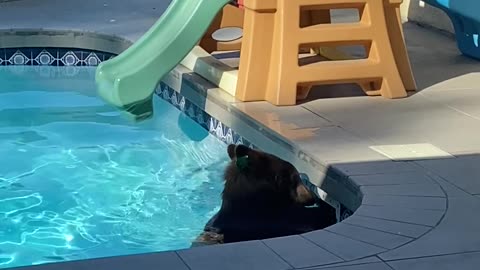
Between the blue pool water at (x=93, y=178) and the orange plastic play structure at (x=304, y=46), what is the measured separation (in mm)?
457

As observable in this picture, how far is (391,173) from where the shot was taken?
3695 millimetres

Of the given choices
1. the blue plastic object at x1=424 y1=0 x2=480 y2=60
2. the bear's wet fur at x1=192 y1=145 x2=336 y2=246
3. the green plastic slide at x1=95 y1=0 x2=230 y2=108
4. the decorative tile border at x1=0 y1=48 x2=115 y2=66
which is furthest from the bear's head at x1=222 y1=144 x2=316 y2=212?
the decorative tile border at x1=0 y1=48 x2=115 y2=66

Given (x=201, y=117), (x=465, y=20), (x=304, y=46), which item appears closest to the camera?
(x=304, y=46)

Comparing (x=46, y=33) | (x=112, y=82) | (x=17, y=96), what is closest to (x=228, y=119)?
(x=112, y=82)

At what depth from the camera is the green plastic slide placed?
500 centimetres

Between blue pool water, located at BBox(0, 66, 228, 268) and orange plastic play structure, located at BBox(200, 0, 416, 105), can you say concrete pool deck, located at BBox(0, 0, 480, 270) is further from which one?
blue pool water, located at BBox(0, 66, 228, 268)

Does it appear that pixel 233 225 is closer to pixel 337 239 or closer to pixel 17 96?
pixel 337 239

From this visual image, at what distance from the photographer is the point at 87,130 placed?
5500 mm

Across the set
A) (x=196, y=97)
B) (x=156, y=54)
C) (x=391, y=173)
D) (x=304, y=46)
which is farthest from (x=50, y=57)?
(x=391, y=173)

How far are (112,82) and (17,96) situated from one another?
1.24 metres

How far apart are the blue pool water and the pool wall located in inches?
4.5

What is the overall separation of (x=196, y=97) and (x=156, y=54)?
1.46ft

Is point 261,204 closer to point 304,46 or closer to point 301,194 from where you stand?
point 301,194

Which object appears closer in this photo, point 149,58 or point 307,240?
point 307,240
